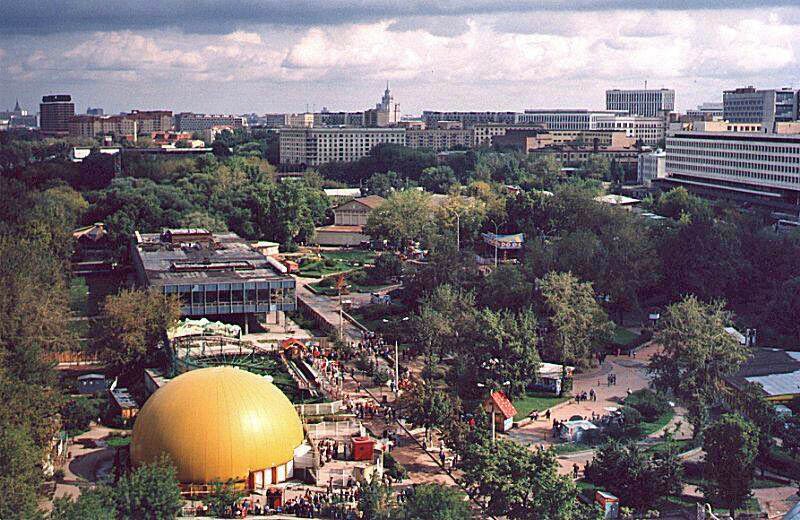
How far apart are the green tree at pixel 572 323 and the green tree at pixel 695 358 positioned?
256 inches

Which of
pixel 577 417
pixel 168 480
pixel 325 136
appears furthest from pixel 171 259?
pixel 325 136

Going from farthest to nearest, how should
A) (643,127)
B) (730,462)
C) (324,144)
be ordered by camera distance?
(643,127)
(324,144)
(730,462)

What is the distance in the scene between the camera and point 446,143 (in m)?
188

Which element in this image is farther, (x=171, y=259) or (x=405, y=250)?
(x=405, y=250)

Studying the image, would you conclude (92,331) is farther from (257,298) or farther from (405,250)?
(405,250)

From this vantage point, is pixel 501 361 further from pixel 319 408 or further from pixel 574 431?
pixel 319 408

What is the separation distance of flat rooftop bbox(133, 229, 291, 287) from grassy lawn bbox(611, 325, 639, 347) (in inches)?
735

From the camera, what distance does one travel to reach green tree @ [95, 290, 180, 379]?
4775 cm

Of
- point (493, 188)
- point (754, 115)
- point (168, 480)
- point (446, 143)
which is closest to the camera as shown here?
point (168, 480)

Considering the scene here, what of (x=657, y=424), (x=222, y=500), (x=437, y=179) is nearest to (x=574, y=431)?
(x=657, y=424)

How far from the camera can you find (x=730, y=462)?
3275 cm

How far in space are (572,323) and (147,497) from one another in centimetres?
2583

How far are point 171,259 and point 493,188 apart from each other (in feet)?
154

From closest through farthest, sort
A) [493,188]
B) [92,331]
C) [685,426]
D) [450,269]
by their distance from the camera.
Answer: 1. [685,426]
2. [92,331]
3. [450,269]
4. [493,188]
